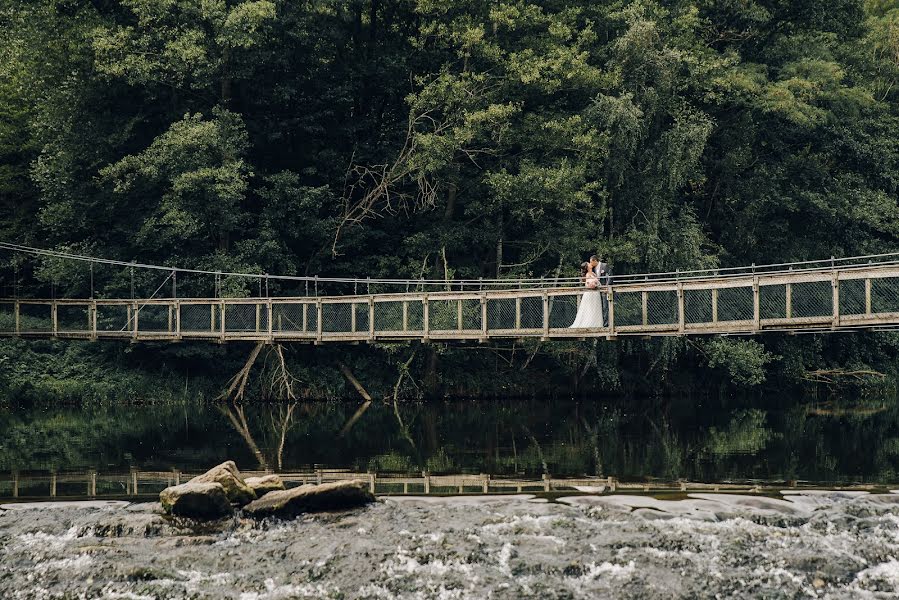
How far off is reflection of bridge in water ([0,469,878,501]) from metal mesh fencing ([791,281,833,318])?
5.49 meters

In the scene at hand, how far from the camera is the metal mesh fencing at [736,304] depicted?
20.2 m

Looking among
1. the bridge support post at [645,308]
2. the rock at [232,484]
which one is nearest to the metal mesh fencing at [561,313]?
the bridge support post at [645,308]

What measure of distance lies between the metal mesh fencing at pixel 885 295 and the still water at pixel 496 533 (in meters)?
2.84

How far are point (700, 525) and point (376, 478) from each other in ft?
18.9

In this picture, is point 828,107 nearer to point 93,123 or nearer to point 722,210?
point 722,210

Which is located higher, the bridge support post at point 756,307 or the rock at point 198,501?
the bridge support post at point 756,307

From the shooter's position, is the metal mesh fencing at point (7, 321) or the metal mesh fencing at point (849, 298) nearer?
the metal mesh fencing at point (849, 298)

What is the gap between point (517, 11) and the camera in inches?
1121

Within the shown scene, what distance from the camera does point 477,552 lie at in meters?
12.2

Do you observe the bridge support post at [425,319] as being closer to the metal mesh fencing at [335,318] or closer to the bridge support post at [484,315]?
the bridge support post at [484,315]

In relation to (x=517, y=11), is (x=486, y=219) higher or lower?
lower

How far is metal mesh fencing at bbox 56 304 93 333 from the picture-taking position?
27391 mm

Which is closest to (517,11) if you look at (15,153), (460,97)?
(460,97)

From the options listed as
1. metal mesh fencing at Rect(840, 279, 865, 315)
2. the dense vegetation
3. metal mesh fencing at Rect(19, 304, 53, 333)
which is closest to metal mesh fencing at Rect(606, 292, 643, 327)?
metal mesh fencing at Rect(840, 279, 865, 315)
